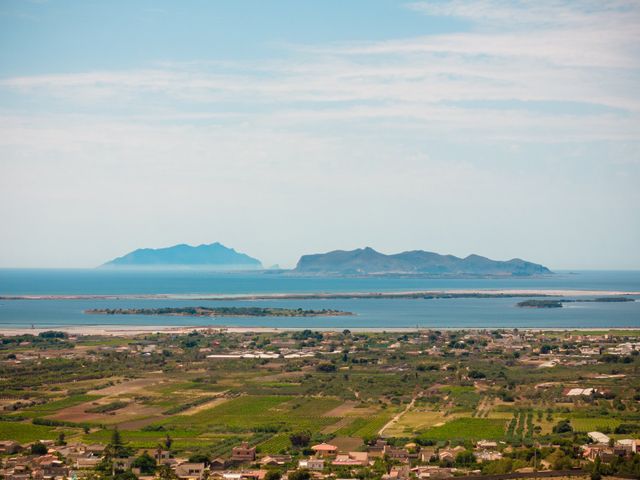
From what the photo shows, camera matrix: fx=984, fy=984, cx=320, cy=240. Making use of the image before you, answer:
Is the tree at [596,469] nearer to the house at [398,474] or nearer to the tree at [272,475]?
the house at [398,474]

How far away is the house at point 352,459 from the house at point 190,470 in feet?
12.2

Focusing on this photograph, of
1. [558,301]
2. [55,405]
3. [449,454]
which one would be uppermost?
[558,301]

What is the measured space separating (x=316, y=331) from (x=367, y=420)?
35.4 m

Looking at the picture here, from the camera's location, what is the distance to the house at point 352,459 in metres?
27.8

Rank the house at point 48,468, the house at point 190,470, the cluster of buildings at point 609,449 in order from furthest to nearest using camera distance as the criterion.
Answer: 1. the cluster of buildings at point 609,449
2. the house at point 190,470
3. the house at point 48,468

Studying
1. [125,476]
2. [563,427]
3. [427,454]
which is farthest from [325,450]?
[563,427]

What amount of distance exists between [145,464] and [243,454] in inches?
117

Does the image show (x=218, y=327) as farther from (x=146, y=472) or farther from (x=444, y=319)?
(x=146, y=472)

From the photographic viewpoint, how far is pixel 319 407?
38.6 meters

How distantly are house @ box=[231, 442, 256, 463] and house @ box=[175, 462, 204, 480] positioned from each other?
1.65 m

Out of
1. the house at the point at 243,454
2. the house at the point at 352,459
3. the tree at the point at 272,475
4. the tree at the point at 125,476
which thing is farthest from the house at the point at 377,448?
the tree at the point at 125,476

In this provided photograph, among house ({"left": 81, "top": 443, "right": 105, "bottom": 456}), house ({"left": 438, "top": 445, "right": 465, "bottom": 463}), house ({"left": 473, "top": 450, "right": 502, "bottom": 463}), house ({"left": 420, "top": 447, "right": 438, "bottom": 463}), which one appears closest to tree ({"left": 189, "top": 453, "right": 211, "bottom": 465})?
house ({"left": 81, "top": 443, "right": 105, "bottom": 456})

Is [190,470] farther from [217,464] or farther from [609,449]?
A: [609,449]

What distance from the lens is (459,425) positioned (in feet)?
111
